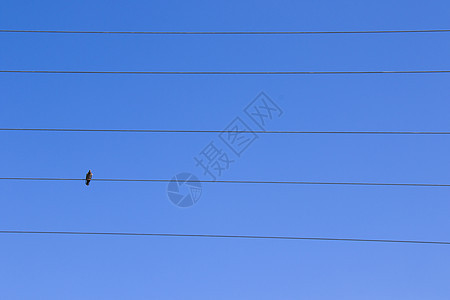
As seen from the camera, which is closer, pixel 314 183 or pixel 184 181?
pixel 314 183

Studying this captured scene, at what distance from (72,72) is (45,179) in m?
2.36

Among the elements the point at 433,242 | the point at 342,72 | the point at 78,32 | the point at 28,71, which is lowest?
the point at 433,242

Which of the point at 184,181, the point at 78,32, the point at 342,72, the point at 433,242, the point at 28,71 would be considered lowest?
the point at 433,242

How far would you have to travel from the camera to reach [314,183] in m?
10.9

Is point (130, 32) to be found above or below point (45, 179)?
above

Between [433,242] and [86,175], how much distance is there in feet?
25.1

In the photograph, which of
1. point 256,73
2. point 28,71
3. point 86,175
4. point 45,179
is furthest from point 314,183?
point 28,71

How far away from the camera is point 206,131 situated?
10680mm

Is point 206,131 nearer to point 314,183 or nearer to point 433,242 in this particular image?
point 314,183

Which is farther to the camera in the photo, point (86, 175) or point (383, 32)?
point (86, 175)

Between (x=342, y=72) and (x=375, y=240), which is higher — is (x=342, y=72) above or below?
above

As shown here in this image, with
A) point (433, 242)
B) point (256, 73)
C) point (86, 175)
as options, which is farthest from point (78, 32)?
point (433, 242)

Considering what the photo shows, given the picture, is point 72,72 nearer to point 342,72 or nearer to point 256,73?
point 256,73

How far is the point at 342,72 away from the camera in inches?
430
